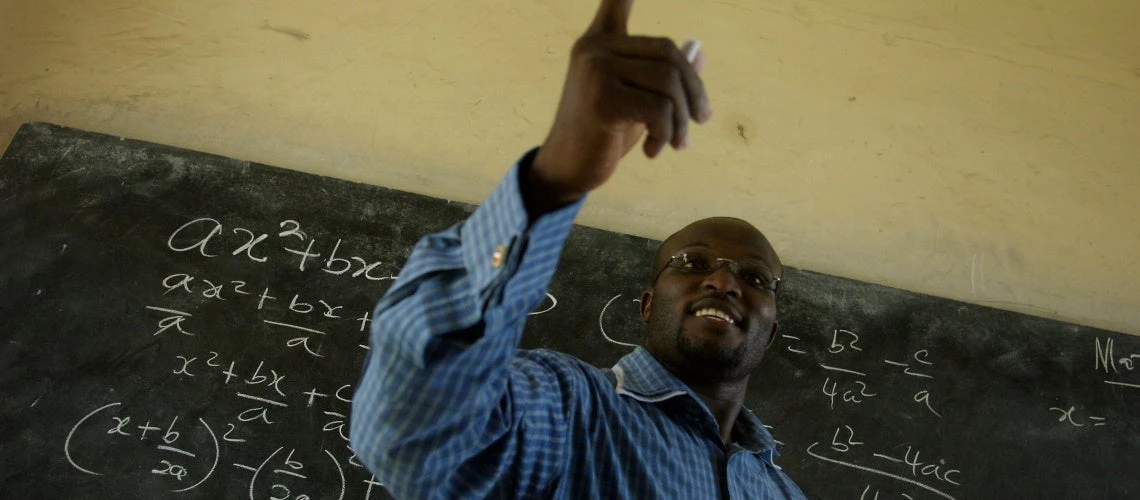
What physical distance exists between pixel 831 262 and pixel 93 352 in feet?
5.40

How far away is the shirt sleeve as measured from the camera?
73 centimetres

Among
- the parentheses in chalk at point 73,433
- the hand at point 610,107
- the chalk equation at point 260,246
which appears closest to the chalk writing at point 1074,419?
the chalk equation at point 260,246

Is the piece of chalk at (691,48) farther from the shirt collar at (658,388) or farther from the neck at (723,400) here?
the neck at (723,400)

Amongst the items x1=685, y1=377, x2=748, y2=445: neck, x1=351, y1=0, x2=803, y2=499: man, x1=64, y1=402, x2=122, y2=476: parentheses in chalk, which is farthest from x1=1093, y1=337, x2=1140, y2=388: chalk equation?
x1=64, y1=402, x2=122, y2=476: parentheses in chalk

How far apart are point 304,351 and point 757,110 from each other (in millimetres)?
1265

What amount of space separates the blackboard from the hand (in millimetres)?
1214

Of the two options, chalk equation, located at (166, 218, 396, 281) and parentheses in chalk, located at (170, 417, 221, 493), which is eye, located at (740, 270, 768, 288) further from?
parentheses in chalk, located at (170, 417, 221, 493)

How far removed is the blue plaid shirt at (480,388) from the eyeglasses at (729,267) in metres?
0.46

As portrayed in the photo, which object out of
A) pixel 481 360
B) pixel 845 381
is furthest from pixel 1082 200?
pixel 481 360

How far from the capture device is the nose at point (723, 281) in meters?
1.31

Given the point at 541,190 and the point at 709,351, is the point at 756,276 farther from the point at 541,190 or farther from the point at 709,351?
the point at 541,190

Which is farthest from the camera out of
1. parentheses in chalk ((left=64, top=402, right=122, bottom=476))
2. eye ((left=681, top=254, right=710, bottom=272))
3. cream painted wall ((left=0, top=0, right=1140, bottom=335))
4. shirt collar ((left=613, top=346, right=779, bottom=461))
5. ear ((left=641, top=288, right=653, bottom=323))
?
cream painted wall ((left=0, top=0, right=1140, bottom=335))

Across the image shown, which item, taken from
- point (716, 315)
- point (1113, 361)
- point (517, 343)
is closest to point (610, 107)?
point (517, 343)

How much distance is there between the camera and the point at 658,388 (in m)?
1.15
